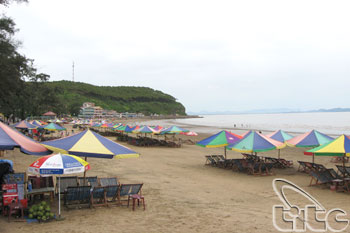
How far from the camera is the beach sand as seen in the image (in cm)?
589

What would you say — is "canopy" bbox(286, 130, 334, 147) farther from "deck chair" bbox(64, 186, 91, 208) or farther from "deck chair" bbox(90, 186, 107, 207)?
"deck chair" bbox(64, 186, 91, 208)

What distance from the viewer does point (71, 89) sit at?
6909 inches

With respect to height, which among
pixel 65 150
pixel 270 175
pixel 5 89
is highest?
pixel 5 89

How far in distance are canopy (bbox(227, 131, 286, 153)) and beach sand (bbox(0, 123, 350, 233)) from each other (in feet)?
3.67

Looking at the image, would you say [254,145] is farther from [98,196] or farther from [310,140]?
[98,196]

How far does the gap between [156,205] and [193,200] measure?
1.15 metres

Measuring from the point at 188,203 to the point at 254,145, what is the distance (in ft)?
17.4

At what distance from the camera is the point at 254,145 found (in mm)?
12086

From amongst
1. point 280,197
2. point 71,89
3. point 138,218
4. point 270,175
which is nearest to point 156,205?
point 138,218

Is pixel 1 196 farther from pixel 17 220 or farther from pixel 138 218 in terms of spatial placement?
pixel 138 218

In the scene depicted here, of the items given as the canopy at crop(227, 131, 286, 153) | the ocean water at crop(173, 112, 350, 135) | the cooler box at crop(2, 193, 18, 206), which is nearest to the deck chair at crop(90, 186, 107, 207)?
the cooler box at crop(2, 193, 18, 206)

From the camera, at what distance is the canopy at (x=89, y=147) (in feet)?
23.0

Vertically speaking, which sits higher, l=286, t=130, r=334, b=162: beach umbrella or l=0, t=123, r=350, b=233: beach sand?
l=286, t=130, r=334, b=162: beach umbrella

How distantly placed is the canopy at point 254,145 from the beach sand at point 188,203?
112cm
